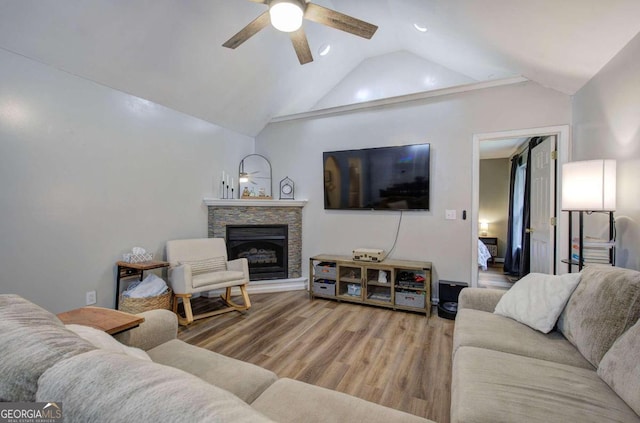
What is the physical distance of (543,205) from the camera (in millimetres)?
3336

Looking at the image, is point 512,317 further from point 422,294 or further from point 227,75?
point 227,75

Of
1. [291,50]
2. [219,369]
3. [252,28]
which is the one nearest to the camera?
[219,369]

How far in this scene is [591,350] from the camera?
140cm

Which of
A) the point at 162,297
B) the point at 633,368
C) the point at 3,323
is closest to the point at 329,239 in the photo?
the point at 162,297

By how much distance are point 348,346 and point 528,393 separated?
4.97ft

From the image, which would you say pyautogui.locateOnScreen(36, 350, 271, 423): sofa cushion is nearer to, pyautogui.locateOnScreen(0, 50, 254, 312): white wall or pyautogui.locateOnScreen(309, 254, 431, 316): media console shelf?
pyautogui.locateOnScreen(0, 50, 254, 312): white wall

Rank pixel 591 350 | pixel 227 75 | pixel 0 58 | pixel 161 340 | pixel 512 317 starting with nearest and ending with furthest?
pixel 591 350 < pixel 161 340 < pixel 512 317 < pixel 0 58 < pixel 227 75

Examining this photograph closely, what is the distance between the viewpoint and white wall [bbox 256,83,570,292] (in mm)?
3154

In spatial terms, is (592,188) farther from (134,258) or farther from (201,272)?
(134,258)

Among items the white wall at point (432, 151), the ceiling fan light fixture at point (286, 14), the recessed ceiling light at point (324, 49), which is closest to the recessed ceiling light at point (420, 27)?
the white wall at point (432, 151)

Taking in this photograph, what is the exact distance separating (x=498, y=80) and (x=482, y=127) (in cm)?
50

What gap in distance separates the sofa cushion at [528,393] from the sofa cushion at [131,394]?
0.95 m

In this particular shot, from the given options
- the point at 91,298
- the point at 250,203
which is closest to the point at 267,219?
the point at 250,203

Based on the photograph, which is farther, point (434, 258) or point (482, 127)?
point (434, 258)
